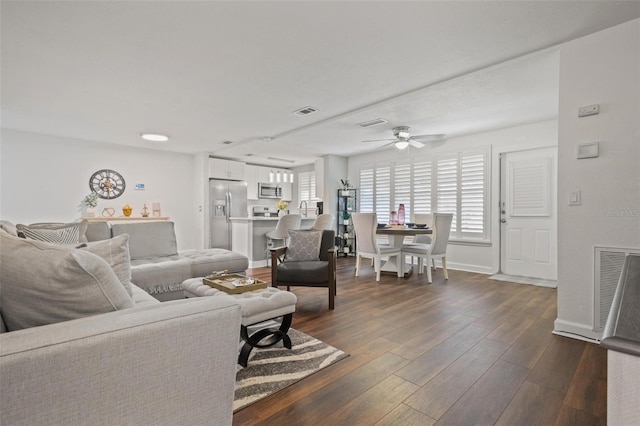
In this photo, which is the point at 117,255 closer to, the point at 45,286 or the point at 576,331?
the point at 45,286

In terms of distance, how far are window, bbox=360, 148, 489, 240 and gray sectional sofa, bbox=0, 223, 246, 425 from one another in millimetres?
5164

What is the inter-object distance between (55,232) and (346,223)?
5255mm

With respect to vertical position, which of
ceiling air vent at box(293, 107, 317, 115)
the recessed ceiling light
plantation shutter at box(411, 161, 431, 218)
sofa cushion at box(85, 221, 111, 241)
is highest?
ceiling air vent at box(293, 107, 317, 115)

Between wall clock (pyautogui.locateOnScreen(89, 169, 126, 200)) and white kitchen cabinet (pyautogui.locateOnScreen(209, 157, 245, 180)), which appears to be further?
white kitchen cabinet (pyautogui.locateOnScreen(209, 157, 245, 180))

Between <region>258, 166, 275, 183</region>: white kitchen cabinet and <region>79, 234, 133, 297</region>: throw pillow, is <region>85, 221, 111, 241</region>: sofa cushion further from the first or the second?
<region>258, 166, 275, 183</region>: white kitchen cabinet

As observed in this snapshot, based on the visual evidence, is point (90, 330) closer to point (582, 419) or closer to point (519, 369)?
point (582, 419)

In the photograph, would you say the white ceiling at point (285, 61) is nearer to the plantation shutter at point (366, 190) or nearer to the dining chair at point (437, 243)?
the dining chair at point (437, 243)

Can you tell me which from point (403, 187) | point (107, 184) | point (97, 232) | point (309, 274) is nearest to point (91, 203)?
point (107, 184)

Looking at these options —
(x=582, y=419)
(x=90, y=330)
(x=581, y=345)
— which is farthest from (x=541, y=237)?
(x=90, y=330)

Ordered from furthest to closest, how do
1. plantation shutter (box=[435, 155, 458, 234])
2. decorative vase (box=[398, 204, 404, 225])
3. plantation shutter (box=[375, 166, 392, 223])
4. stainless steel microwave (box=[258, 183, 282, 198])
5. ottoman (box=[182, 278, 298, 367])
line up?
stainless steel microwave (box=[258, 183, 282, 198]) < plantation shutter (box=[375, 166, 392, 223]) < plantation shutter (box=[435, 155, 458, 234]) < decorative vase (box=[398, 204, 404, 225]) < ottoman (box=[182, 278, 298, 367])

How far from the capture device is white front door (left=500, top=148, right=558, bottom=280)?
14.8ft

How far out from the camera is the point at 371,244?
4.66m

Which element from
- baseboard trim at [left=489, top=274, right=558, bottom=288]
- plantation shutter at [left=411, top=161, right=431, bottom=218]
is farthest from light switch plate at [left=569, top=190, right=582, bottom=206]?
plantation shutter at [left=411, top=161, right=431, bottom=218]

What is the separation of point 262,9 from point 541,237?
4926 millimetres
